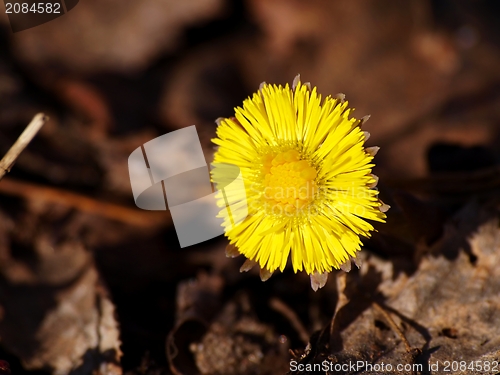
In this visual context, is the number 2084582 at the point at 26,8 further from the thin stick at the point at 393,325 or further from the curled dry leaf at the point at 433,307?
the thin stick at the point at 393,325

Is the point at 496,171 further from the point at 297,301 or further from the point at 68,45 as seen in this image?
the point at 68,45

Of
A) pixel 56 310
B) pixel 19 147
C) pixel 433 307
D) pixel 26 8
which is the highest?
pixel 26 8

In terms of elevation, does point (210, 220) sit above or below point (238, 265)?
above

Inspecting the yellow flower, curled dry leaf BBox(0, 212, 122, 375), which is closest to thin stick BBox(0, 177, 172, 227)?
curled dry leaf BBox(0, 212, 122, 375)

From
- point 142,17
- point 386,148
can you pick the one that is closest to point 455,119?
point 386,148

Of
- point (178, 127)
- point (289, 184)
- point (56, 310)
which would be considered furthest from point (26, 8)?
point (289, 184)

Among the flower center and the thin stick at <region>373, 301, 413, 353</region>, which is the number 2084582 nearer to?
the flower center

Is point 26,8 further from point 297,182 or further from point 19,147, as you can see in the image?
point 297,182
